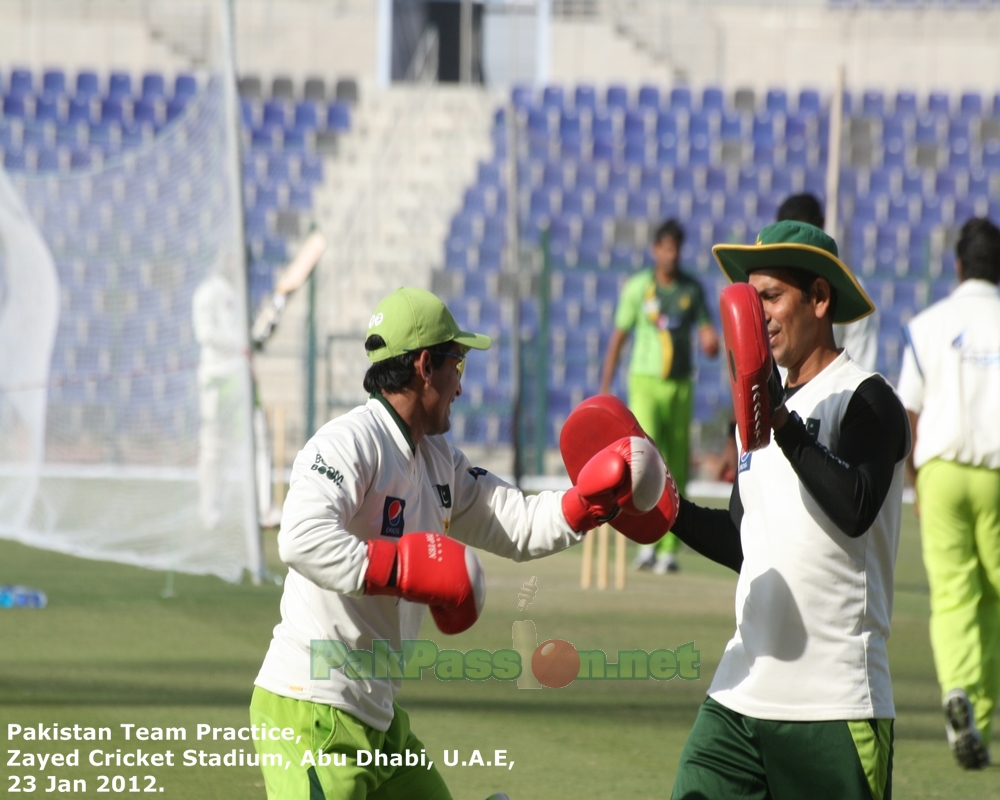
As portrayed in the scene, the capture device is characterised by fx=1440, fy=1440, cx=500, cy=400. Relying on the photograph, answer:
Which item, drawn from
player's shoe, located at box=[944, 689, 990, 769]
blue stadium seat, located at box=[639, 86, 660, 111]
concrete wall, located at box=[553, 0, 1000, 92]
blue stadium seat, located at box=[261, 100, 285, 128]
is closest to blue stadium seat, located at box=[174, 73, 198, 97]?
blue stadium seat, located at box=[261, 100, 285, 128]

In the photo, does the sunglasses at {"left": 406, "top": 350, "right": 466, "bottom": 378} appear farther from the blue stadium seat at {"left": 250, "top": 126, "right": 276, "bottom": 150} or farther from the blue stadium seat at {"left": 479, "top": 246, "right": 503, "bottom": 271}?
the blue stadium seat at {"left": 250, "top": 126, "right": 276, "bottom": 150}

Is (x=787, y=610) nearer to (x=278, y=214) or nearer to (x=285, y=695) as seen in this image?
(x=285, y=695)

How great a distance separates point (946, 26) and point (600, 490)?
933 inches

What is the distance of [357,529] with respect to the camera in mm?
3242

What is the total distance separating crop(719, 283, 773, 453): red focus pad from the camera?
10.1 ft

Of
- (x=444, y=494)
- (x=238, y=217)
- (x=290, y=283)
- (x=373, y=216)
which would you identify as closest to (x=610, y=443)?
(x=444, y=494)

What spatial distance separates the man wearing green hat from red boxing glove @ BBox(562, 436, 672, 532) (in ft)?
0.75

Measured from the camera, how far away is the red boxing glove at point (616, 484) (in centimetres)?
344

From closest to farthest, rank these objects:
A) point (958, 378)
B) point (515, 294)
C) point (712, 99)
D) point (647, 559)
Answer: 1. point (958, 378)
2. point (647, 559)
3. point (515, 294)
4. point (712, 99)

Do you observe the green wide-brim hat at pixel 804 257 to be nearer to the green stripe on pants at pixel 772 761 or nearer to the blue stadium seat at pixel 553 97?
the green stripe on pants at pixel 772 761

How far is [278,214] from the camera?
21.1m

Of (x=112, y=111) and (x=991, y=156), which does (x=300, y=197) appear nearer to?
(x=112, y=111)

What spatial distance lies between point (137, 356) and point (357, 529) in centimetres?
920

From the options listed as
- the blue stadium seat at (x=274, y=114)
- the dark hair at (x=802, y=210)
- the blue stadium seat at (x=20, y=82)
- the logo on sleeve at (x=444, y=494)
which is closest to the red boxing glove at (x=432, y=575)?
the logo on sleeve at (x=444, y=494)
